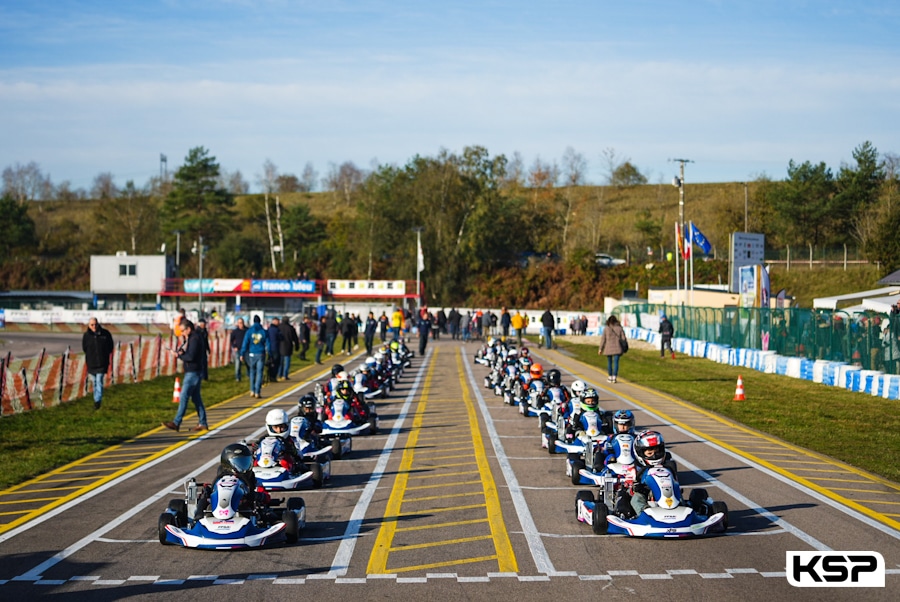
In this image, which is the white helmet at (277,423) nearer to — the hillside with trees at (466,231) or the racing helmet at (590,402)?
the racing helmet at (590,402)

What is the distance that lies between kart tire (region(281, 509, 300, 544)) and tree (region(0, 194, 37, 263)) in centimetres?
12367

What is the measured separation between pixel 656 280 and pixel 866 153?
23.5 meters

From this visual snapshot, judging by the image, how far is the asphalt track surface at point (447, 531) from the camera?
8664mm

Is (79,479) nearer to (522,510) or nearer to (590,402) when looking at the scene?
(522,510)

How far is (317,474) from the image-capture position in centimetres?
1327

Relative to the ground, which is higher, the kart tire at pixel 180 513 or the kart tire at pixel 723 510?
the kart tire at pixel 723 510

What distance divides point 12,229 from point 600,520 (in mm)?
127095

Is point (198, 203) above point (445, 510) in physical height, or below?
above


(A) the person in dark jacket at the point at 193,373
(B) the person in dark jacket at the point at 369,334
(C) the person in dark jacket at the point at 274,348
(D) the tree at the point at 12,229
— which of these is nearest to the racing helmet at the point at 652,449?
(A) the person in dark jacket at the point at 193,373

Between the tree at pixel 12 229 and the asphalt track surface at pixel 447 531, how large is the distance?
384 ft

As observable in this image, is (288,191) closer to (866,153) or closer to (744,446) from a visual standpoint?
(866,153)

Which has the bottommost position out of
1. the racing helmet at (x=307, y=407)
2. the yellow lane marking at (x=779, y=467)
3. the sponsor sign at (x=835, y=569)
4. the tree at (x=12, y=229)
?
the yellow lane marking at (x=779, y=467)

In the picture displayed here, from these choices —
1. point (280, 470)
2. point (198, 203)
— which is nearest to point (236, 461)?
point (280, 470)

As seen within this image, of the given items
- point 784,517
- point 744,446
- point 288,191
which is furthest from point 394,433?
point 288,191
